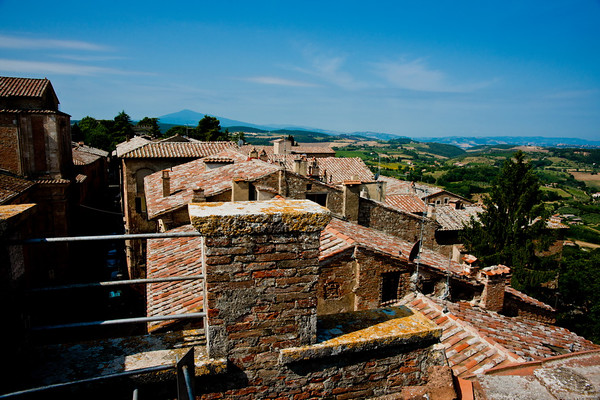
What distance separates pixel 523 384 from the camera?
2914mm

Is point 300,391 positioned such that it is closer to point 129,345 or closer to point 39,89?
point 129,345

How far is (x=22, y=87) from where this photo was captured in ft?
72.9

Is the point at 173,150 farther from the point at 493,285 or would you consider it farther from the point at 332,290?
the point at 493,285

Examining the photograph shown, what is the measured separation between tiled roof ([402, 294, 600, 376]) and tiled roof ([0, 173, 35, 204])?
16.7m

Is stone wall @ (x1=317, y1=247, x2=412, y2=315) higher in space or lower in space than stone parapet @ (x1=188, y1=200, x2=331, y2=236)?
lower

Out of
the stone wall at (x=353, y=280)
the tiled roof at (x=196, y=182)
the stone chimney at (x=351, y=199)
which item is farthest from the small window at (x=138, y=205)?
the stone wall at (x=353, y=280)

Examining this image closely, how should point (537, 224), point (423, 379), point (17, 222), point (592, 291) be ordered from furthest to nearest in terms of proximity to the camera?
point (537, 224) < point (592, 291) < point (423, 379) < point (17, 222)

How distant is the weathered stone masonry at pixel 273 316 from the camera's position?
121 inches

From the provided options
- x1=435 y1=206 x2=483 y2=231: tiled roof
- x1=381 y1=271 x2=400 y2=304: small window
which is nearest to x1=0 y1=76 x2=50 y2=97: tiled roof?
x1=381 y1=271 x2=400 y2=304: small window

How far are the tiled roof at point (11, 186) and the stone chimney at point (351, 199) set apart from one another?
13.6m

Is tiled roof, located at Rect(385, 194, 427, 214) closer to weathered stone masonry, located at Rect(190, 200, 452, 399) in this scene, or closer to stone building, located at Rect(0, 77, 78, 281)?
stone building, located at Rect(0, 77, 78, 281)

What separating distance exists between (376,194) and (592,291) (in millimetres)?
11437

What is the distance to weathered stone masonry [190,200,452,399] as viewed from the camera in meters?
3.08

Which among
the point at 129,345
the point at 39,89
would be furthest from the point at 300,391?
the point at 39,89
